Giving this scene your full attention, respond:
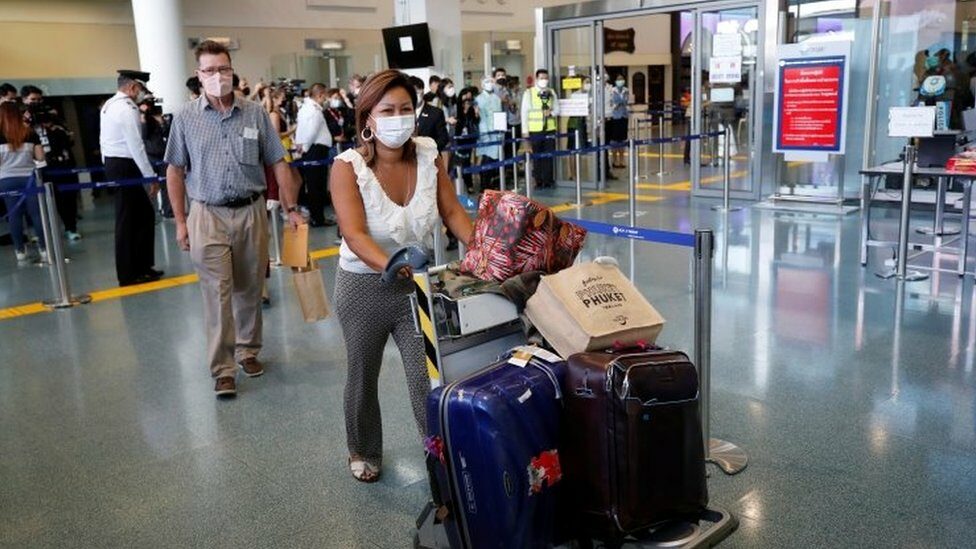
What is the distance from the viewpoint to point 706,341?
317 cm

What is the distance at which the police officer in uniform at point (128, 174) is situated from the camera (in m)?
6.96

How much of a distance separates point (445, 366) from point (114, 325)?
4.29 metres

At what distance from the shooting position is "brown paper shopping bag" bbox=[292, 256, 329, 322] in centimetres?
398

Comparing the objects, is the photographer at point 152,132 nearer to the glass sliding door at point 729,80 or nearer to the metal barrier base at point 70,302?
the metal barrier base at point 70,302

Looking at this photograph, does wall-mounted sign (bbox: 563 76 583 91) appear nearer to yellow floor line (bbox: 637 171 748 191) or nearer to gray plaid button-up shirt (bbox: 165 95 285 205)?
yellow floor line (bbox: 637 171 748 191)

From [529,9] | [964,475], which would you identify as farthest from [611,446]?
[529,9]

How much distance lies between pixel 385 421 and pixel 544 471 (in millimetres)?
1813

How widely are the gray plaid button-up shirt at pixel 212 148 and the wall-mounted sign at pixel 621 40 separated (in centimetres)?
1955

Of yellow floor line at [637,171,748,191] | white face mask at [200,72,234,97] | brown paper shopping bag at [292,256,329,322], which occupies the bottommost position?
yellow floor line at [637,171,748,191]

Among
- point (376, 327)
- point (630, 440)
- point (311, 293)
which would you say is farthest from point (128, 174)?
point (630, 440)

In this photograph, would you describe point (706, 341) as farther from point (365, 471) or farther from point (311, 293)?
point (311, 293)

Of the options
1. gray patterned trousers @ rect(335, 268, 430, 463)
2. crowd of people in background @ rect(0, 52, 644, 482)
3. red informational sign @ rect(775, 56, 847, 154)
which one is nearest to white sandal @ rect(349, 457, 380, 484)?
crowd of people in background @ rect(0, 52, 644, 482)

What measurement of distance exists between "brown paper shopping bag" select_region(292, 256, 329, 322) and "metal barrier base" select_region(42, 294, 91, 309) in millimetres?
3405

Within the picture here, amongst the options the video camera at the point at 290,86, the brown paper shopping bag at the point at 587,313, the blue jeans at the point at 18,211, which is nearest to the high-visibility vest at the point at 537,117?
the video camera at the point at 290,86
